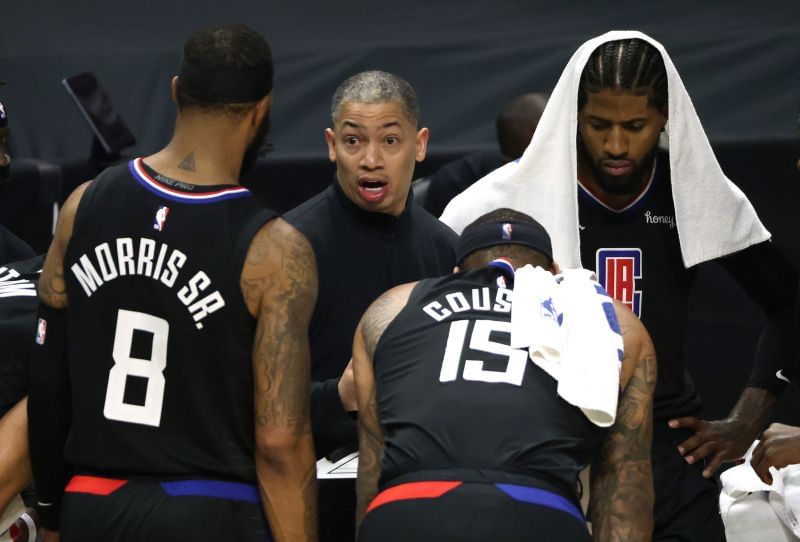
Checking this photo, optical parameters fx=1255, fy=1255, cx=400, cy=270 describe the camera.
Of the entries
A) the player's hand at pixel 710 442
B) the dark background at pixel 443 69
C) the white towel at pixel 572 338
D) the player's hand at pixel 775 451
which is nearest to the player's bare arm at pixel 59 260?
the white towel at pixel 572 338

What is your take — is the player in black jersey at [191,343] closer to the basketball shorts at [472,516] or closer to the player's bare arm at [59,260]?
the player's bare arm at [59,260]

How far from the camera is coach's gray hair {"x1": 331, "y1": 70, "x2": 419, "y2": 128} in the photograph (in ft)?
11.6

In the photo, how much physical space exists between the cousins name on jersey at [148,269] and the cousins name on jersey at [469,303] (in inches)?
17.2

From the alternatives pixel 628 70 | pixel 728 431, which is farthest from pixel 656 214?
pixel 728 431

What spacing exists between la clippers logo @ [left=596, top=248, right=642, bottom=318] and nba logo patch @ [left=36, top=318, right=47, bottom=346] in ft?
4.74

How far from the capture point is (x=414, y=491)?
2.39m

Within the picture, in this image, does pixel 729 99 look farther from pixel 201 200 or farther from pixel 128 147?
pixel 201 200

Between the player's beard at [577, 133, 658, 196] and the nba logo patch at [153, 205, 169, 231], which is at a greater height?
the player's beard at [577, 133, 658, 196]

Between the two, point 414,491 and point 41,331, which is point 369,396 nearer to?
point 414,491

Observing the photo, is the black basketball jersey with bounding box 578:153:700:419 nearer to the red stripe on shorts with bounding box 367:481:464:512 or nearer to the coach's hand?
the coach's hand

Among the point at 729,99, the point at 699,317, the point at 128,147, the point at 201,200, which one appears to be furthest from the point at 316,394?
the point at 128,147

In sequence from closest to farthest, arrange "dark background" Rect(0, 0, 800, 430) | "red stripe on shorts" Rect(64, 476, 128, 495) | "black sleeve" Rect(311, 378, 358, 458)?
"red stripe on shorts" Rect(64, 476, 128, 495)
"black sleeve" Rect(311, 378, 358, 458)
"dark background" Rect(0, 0, 800, 430)

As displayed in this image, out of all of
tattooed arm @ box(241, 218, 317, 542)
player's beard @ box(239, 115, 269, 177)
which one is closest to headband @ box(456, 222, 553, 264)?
tattooed arm @ box(241, 218, 317, 542)

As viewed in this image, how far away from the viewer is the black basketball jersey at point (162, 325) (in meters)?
2.51
